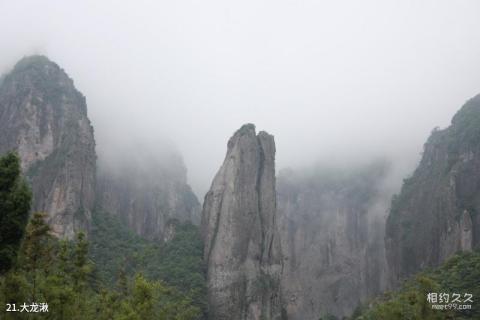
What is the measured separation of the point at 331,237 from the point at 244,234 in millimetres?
73235

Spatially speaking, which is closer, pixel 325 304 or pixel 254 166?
pixel 254 166

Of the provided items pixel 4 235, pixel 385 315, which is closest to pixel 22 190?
pixel 4 235

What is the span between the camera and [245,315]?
7644 cm

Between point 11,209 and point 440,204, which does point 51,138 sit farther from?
point 11,209

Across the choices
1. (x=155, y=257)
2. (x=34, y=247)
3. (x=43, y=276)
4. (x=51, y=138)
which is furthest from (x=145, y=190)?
(x=34, y=247)

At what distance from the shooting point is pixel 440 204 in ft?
305

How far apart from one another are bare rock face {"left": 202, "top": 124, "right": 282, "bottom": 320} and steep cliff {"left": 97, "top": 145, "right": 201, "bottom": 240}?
3677 cm

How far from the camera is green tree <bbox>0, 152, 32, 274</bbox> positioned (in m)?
24.7

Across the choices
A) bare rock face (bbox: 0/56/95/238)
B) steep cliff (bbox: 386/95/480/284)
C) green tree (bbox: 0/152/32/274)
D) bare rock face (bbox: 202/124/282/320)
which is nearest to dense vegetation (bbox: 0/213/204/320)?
green tree (bbox: 0/152/32/274)

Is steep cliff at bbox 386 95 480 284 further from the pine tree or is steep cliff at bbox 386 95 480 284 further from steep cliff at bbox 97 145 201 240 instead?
the pine tree

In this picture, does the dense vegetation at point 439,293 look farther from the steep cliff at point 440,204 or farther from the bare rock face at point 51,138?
the bare rock face at point 51,138

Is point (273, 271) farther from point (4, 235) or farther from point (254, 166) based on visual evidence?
point (4, 235)

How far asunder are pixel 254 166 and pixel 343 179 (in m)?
86.5

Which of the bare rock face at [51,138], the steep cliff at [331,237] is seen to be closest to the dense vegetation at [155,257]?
the bare rock face at [51,138]
